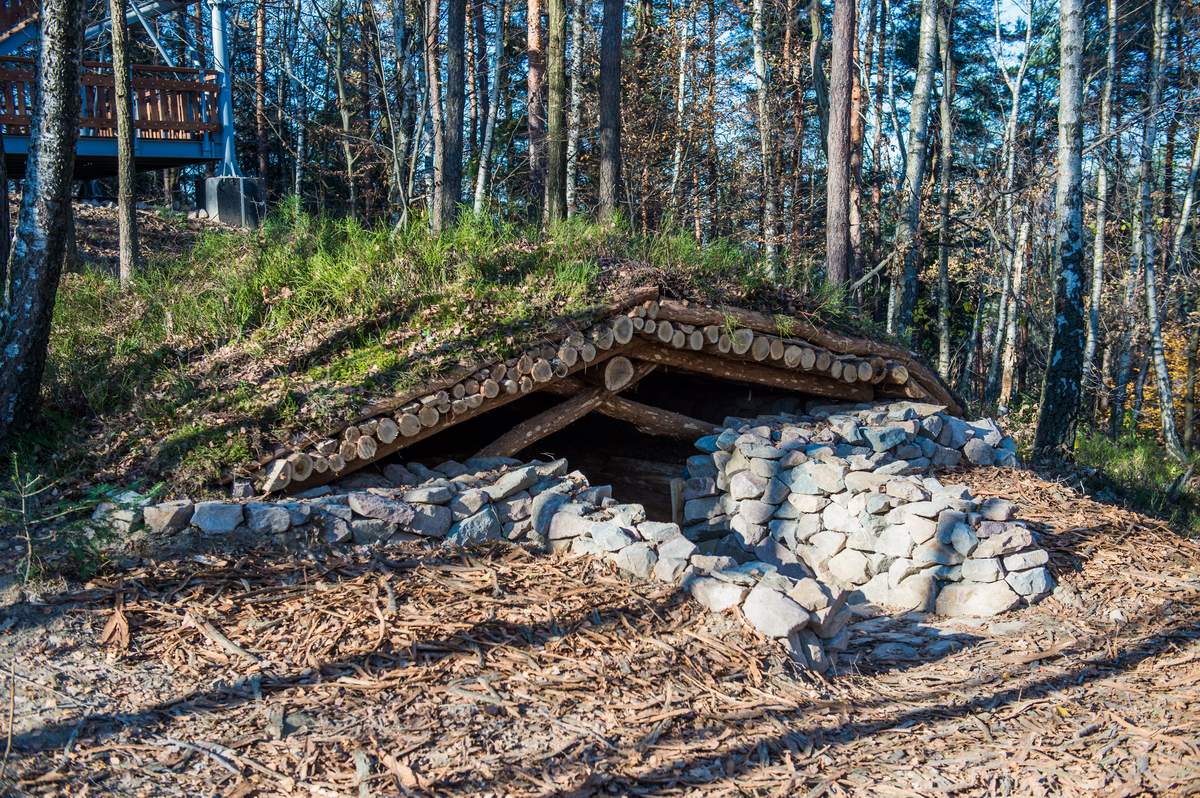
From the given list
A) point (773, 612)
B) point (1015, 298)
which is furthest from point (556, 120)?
point (1015, 298)

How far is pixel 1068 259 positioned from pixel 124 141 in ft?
29.6

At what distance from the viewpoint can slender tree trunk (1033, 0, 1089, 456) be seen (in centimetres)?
827

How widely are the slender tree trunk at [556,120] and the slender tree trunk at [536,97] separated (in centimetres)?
320

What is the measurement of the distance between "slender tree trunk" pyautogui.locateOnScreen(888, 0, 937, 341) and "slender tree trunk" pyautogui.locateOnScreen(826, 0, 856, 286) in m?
2.29

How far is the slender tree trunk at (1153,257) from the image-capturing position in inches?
477

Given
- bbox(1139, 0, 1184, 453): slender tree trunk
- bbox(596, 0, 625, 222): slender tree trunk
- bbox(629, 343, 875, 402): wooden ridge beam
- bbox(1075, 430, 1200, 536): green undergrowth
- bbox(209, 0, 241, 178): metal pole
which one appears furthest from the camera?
bbox(209, 0, 241, 178): metal pole

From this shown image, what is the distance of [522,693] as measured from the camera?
12.1ft

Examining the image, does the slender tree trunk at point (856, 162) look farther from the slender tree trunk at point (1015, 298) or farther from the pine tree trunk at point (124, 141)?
the pine tree trunk at point (124, 141)

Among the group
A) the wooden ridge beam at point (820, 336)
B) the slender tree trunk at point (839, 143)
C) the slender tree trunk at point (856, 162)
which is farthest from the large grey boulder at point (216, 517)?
the slender tree trunk at point (856, 162)

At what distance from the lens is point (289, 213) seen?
7801 millimetres

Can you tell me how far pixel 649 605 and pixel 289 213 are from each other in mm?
5294

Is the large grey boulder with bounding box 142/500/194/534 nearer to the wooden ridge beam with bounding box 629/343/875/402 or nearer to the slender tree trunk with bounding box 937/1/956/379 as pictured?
the wooden ridge beam with bounding box 629/343/875/402

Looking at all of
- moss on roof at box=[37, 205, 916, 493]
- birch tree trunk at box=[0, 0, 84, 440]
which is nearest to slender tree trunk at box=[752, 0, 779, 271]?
moss on roof at box=[37, 205, 916, 493]

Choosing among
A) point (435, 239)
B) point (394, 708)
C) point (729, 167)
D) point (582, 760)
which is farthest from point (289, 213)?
point (729, 167)
